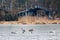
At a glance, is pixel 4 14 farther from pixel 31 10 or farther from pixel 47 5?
pixel 47 5

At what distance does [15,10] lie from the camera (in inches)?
1328

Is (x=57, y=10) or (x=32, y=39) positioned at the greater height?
(x=32, y=39)

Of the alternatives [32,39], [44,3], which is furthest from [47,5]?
[32,39]

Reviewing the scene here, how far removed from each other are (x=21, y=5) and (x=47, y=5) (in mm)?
4033

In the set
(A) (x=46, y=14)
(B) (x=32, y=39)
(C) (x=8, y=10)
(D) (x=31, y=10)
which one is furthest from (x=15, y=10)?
(B) (x=32, y=39)

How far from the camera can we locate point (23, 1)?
37844 millimetres

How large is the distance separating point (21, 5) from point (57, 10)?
19.3 ft

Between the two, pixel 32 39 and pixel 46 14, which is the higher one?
pixel 32 39

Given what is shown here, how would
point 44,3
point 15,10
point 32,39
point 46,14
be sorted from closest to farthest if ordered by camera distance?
point 32,39 → point 46,14 → point 15,10 → point 44,3

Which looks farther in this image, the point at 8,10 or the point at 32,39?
the point at 8,10

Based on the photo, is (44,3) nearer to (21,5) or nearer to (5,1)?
(21,5)

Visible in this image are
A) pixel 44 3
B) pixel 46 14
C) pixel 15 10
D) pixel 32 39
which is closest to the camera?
pixel 32 39

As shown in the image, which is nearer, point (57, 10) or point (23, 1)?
point (57, 10)

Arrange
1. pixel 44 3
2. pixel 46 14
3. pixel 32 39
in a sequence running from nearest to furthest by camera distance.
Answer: pixel 32 39, pixel 46 14, pixel 44 3
